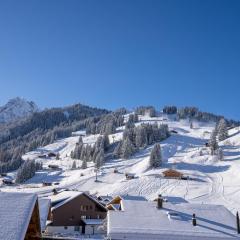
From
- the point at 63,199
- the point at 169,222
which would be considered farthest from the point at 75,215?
the point at 169,222

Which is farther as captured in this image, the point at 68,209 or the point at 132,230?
the point at 68,209

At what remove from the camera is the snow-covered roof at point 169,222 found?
1235 inches

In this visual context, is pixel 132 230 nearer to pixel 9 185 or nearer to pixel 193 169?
pixel 193 169

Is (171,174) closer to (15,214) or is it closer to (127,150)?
(127,150)

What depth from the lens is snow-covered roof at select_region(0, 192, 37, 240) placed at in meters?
14.1

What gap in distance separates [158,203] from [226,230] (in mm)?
6559

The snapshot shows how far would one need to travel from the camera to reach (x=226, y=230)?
111 ft

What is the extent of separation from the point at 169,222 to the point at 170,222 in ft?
0.30

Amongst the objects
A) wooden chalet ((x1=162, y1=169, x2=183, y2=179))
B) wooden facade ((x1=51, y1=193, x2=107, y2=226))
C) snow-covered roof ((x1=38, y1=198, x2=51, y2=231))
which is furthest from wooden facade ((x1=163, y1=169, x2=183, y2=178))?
snow-covered roof ((x1=38, y1=198, x2=51, y2=231))

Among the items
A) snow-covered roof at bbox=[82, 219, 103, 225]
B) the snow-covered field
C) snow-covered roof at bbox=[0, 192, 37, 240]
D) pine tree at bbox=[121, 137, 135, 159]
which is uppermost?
pine tree at bbox=[121, 137, 135, 159]

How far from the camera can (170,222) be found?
111ft

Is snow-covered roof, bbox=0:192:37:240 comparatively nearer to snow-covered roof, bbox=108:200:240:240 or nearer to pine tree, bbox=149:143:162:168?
snow-covered roof, bbox=108:200:240:240

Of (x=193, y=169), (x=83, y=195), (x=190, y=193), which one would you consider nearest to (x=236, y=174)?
(x=193, y=169)

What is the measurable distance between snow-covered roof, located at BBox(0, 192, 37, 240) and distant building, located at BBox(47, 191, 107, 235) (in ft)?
136
